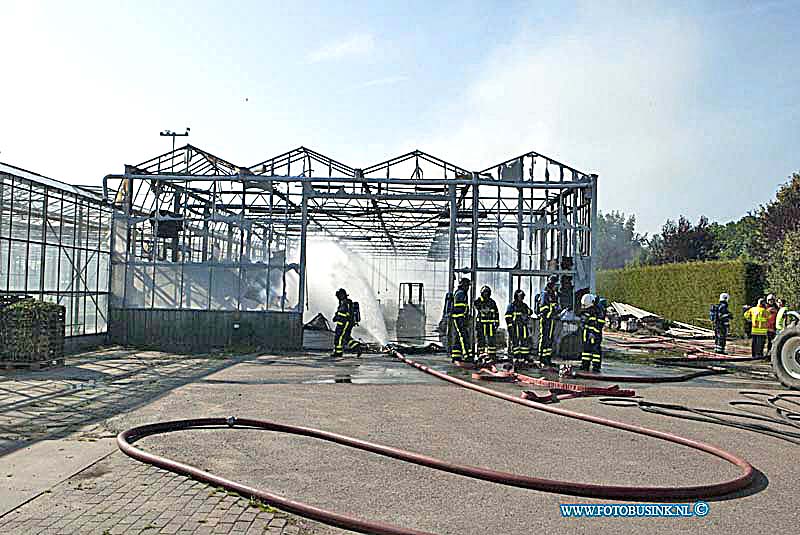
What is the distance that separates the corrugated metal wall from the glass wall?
0.74 m

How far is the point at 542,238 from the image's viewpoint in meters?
24.3

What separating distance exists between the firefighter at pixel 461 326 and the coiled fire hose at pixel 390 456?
26.6 ft

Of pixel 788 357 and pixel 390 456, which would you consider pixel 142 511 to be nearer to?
pixel 390 456

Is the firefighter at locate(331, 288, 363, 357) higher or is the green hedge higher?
the green hedge

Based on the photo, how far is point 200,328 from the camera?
21828mm

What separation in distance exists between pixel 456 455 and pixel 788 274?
91.9 ft

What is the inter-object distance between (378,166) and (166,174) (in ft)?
20.5

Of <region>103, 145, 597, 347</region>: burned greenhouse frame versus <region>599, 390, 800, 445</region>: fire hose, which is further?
<region>103, 145, 597, 347</region>: burned greenhouse frame

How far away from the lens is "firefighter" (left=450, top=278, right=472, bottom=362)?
1778cm

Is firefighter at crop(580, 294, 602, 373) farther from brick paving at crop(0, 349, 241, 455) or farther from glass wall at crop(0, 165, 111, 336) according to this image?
glass wall at crop(0, 165, 111, 336)

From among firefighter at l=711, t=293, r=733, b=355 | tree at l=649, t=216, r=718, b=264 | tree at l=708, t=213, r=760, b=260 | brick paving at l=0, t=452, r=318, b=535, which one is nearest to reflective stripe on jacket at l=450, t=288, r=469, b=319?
firefighter at l=711, t=293, r=733, b=355

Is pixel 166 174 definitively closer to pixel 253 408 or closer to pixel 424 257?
pixel 253 408

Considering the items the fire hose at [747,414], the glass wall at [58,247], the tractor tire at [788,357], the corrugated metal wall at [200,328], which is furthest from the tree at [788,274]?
the glass wall at [58,247]

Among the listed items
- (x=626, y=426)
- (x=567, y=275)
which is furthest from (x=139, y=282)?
(x=626, y=426)
